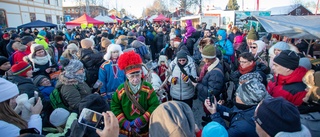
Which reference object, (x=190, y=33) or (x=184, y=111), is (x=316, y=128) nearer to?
(x=184, y=111)

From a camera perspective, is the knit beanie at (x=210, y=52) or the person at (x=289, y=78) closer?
the person at (x=289, y=78)

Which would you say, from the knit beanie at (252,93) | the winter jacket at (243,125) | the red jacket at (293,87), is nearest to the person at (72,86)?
the winter jacket at (243,125)

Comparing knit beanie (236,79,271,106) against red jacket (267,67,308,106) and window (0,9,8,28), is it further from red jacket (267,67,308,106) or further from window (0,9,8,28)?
window (0,9,8,28)

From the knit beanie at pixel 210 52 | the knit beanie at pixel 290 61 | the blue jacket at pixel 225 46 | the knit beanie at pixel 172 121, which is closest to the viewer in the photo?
the knit beanie at pixel 172 121

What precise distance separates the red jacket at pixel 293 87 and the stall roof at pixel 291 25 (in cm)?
226

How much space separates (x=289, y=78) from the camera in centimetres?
261

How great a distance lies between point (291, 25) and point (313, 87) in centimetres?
300

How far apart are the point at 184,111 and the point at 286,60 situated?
6.79ft

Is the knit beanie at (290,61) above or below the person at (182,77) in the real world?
above

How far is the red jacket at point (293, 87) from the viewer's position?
2475 millimetres

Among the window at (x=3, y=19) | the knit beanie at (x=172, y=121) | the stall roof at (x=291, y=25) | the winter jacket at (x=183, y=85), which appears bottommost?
the winter jacket at (x=183, y=85)

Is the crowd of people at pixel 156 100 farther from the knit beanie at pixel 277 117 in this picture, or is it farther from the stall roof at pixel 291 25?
the stall roof at pixel 291 25

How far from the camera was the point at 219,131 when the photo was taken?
4.67 feet

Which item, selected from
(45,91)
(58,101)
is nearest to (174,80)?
(58,101)
